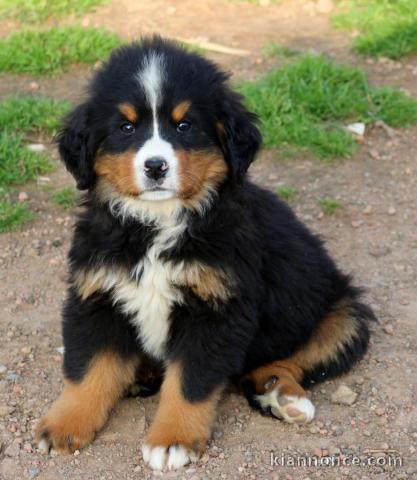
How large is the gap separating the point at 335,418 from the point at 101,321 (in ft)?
3.82

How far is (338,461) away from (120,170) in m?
1.53

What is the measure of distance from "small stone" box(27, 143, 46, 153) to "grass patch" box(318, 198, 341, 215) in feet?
6.66

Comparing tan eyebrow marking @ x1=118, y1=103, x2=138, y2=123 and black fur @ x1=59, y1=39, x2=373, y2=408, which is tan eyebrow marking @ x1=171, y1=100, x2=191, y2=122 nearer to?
black fur @ x1=59, y1=39, x2=373, y2=408

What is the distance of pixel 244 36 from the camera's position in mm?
8070

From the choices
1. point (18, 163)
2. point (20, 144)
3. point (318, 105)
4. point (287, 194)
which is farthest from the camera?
point (318, 105)

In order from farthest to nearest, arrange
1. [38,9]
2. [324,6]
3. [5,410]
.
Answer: [324,6]
[38,9]
[5,410]

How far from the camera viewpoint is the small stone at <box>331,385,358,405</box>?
160 inches

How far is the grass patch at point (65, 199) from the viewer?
570 cm

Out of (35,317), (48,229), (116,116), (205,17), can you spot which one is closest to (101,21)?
(205,17)

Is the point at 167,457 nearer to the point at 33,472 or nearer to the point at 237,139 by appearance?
the point at 33,472

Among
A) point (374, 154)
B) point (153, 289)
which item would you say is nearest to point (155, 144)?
point (153, 289)

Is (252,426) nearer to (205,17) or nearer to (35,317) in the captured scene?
(35,317)

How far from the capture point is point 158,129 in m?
3.51

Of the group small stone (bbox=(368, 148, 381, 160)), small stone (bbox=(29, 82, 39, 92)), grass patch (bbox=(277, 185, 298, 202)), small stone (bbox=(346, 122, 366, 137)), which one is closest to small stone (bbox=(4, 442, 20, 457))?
grass patch (bbox=(277, 185, 298, 202))
